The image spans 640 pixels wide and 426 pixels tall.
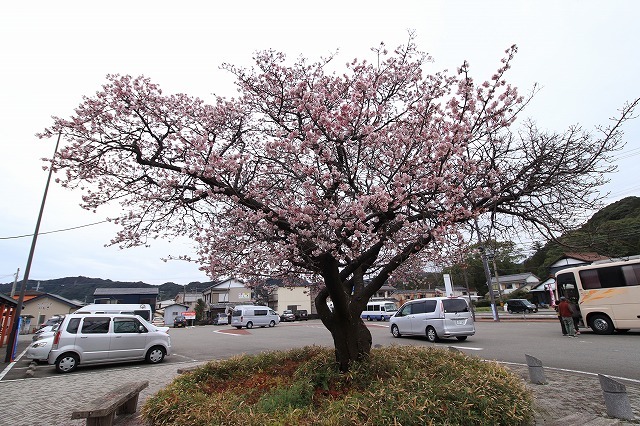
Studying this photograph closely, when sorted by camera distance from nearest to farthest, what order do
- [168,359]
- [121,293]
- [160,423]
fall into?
[160,423], [168,359], [121,293]

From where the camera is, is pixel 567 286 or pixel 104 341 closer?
pixel 104 341

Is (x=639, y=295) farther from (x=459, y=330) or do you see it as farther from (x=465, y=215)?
(x=465, y=215)

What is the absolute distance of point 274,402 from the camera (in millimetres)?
4617

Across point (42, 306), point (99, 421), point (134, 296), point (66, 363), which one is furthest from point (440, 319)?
point (42, 306)

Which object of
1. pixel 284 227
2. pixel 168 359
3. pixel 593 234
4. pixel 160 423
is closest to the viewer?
pixel 160 423

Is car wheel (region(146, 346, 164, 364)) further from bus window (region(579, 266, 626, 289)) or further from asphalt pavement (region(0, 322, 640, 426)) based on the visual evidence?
bus window (region(579, 266, 626, 289))

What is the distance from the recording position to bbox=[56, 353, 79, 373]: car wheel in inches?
397

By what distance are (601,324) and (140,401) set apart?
55.1ft

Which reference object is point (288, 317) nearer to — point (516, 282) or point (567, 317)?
point (567, 317)

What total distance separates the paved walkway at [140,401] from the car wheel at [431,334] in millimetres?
5583

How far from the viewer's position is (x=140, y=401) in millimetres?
6691

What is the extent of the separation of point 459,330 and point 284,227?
35.0 feet

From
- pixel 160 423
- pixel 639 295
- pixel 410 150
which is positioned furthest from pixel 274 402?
pixel 639 295

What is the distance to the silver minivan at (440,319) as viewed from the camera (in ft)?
43.6
